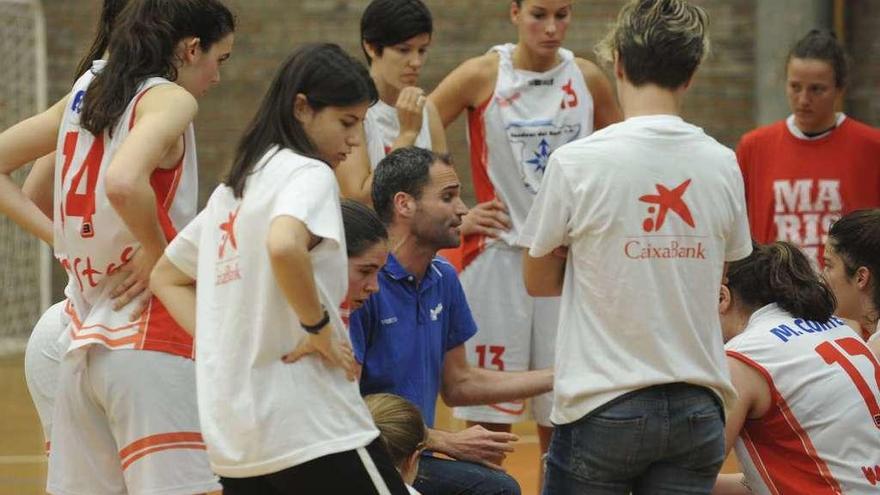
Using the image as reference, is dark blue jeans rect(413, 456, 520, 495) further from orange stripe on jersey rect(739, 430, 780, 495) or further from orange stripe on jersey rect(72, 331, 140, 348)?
orange stripe on jersey rect(72, 331, 140, 348)

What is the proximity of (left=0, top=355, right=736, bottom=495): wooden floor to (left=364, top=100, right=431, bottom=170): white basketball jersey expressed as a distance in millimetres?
1639

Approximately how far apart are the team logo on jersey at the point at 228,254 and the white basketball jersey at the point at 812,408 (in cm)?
134

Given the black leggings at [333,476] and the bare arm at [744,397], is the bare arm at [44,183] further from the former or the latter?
the bare arm at [744,397]

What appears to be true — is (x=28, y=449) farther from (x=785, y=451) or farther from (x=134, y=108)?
(x=785, y=451)

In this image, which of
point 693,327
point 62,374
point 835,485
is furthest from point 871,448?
point 62,374

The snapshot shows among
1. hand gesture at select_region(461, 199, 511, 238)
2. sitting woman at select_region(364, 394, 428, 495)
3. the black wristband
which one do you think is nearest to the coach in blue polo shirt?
sitting woman at select_region(364, 394, 428, 495)

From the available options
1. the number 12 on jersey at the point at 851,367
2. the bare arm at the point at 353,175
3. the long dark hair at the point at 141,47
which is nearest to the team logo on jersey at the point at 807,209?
the bare arm at the point at 353,175

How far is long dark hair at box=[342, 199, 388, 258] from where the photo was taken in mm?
3365

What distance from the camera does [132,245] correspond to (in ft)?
11.5

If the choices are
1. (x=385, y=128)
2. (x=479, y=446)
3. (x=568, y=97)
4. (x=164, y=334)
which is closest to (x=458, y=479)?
(x=479, y=446)

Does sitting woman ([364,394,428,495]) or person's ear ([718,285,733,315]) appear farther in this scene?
person's ear ([718,285,733,315])

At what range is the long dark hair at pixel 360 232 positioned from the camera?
3.37 metres

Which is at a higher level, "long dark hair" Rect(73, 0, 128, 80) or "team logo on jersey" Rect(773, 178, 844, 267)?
"long dark hair" Rect(73, 0, 128, 80)

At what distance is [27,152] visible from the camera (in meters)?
3.72
